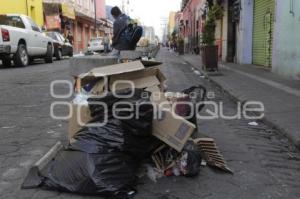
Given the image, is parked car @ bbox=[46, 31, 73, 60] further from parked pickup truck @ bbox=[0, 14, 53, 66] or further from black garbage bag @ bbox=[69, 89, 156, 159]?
black garbage bag @ bbox=[69, 89, 156, 159]

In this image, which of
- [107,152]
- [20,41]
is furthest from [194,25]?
[107,152]

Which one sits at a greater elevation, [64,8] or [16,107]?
[64,8]

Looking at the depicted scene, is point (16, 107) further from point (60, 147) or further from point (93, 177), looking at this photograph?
point (93, 177)

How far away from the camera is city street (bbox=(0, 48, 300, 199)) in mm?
4137

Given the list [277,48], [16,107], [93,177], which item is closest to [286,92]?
[277,48]

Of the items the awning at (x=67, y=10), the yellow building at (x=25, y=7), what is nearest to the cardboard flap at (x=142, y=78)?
the yellow building at (x=25, y=7)

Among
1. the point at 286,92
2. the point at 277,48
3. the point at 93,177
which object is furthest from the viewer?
the point at 277,48

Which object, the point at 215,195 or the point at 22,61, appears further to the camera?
the point at 22,61

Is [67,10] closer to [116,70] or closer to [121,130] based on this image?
[116,70]

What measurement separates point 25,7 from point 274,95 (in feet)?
83.6

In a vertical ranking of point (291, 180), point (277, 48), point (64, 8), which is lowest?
point (291, 180)

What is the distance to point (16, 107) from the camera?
8.47 metres

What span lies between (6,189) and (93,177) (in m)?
0.83

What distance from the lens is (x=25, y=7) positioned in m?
32.0
